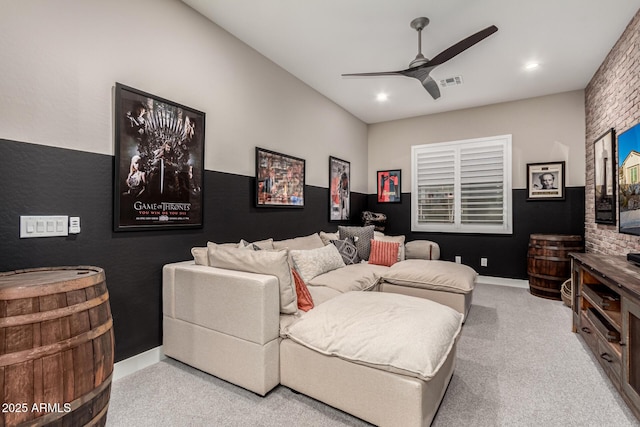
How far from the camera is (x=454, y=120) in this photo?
5.13 meters

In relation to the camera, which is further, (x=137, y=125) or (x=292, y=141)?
(x=292, y=141)

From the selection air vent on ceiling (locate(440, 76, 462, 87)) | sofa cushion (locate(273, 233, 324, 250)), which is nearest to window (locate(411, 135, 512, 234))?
air vent on ceiling (locate(440, 76, 462, 87))

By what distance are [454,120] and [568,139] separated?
5.21ft

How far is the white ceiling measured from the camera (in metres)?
2.57

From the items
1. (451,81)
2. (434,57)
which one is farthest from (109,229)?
(451,81)

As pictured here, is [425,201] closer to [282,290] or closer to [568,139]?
[568,139]

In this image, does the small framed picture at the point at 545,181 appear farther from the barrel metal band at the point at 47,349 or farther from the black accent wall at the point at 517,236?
the barrel metal band at the point at 47,349

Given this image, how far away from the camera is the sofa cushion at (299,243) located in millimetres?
3210

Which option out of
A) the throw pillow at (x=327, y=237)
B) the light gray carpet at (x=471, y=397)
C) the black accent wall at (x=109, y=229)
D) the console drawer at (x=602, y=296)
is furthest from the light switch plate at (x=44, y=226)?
the console drawer at (x=602, y=296)

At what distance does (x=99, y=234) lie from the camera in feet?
6.54

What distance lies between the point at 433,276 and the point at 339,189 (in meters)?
2.21

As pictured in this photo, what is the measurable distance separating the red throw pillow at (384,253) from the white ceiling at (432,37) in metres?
2.14

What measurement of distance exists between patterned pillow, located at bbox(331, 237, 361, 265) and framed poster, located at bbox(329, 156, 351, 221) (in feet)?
2.67

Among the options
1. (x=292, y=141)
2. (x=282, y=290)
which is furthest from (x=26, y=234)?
(x=292, y=141)
